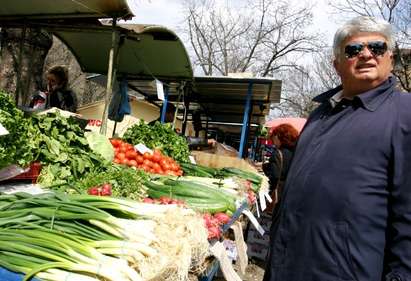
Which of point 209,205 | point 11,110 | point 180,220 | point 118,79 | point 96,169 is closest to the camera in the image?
point 180,220

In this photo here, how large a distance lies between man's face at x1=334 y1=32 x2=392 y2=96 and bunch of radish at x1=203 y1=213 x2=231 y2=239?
132cm

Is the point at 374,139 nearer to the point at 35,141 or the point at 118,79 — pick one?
the point at 35,141

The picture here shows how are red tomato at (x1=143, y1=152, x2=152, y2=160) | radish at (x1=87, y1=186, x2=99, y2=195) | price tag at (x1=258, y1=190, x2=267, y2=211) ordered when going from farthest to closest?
1. price tag at (x1=258, y1=190, x2=267, y2=211)
2. red tomato at (x1=143, y1=152, x2=152, y2=160)
3. radish at (x1=87, y1=186, x2=99, y2=195)

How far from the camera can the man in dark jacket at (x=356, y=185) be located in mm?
1849

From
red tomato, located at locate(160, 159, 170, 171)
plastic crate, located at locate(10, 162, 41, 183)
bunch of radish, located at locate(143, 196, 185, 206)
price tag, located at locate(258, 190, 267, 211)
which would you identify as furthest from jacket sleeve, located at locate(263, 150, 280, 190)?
plastic crate, located at locate(10, 162, 41, 183)

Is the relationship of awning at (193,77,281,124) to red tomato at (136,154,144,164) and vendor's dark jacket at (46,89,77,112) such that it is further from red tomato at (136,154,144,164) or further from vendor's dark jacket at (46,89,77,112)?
red tomato at (136,154,144,164)

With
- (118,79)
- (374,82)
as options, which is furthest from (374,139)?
(118,79)

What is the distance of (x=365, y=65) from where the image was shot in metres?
2.12

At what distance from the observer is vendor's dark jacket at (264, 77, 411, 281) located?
1.83m

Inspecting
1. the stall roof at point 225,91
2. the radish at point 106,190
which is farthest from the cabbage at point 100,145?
the stall roof at point 225,91

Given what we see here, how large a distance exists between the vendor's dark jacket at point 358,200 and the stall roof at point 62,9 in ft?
12.1

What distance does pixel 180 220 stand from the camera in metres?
2.44

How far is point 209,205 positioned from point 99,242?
1567mm

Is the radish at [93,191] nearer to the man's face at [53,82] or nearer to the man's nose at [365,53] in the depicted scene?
the man's nose at [365,53]
